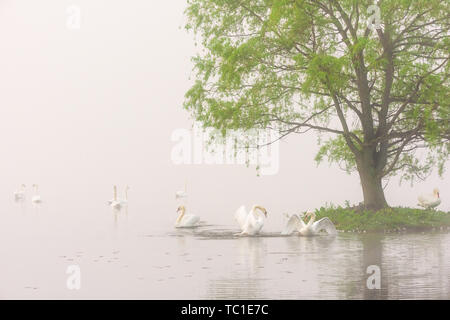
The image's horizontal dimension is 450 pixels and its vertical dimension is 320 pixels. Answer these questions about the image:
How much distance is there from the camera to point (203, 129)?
30078 millimetres

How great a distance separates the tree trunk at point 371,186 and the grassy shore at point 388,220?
50 centimetres

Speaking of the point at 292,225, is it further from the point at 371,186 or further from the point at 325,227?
the point at 371,186

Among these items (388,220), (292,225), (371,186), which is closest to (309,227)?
(292,225)

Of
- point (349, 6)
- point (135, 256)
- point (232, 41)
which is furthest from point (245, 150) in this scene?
point (135, 256)

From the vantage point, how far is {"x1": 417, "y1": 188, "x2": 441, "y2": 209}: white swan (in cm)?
3347

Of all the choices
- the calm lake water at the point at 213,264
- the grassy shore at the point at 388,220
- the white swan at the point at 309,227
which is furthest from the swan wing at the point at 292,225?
the grassy shore at the point at 388,220

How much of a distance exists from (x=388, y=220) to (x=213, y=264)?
11352 millimetres

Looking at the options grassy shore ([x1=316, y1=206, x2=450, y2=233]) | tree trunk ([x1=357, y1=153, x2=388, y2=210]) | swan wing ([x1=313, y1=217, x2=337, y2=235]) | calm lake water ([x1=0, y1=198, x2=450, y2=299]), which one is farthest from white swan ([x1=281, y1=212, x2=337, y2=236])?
tree trunk ([x1=357, y1=153, x2=388, y2=210])

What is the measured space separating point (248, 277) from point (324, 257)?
418 centimetres

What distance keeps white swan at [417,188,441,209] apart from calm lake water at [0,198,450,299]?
576cm

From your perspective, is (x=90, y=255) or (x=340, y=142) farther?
(x=340, y=142)

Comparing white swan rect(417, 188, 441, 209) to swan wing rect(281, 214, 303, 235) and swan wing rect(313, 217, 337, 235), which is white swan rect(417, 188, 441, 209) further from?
swan wing rect(281, 214, 303, 235)

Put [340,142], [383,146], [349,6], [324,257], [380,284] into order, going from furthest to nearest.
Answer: [340,142]
[383,146]
[349,6]
[324,257]
[380,284]
